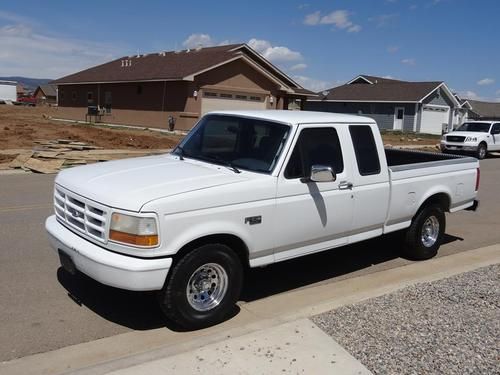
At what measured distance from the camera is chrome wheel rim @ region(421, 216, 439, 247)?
7.06m

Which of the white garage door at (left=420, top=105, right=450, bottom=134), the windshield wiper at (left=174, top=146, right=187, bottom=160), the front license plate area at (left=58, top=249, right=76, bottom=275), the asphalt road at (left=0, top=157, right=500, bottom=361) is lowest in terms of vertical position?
the asphalt road at (left=0, top=157, right=500, bottom=361)

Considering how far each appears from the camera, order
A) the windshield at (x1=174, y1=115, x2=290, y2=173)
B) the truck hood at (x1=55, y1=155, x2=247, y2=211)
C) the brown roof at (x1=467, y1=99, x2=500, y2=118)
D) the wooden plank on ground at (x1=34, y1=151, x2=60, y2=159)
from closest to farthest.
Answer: the truck hood at (x1=55, y1=155, x2=247, y2=211) → the windshield at (x1=174, y1=115, x2=290, y2=173) → the wooden plank on ground at (x1=34, y1=151, x2=60, y2=159) → the brown roof at (x1=467, y1=99, x2=500, y2=118)

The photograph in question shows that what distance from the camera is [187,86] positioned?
31.9 m

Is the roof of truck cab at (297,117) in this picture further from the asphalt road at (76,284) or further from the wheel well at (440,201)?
the asphalt road at (76,284)

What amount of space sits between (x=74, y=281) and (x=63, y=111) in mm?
42823

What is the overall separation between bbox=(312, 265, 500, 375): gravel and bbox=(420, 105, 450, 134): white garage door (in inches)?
1931

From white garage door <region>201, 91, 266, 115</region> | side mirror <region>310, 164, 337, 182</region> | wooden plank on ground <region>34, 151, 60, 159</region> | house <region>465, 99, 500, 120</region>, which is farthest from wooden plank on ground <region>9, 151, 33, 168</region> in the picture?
house <region>465, 99, 500, 120</region>

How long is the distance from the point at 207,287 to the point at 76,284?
5.51ft

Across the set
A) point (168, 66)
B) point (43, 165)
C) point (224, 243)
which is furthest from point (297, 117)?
point (168, 66)

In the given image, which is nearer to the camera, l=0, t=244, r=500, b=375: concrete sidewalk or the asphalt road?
l=0, t=244, r=500, b=375: concrete sidewalk

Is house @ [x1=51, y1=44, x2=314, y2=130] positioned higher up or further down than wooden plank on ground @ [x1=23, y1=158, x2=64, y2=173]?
higher up

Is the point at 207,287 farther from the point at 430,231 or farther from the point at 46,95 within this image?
the point at 46,95

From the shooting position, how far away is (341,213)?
5590mm

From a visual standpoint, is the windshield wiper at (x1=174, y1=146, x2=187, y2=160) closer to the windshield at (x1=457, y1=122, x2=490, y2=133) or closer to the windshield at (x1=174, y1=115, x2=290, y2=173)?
the windshield at (x1=174, y1=115, x2=290, y2=173)
